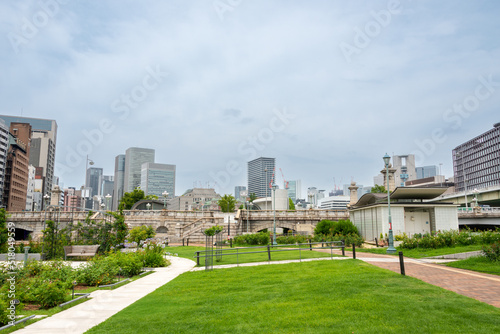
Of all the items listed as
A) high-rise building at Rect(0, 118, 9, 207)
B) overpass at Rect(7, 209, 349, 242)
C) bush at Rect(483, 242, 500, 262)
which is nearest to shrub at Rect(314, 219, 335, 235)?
overpass at Rect(7, 209, 349, 242)

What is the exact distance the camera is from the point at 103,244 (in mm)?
24109

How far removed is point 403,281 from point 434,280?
1.87 meters

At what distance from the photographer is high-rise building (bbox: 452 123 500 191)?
131 m

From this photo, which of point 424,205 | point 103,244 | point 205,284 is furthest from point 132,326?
point 424,205

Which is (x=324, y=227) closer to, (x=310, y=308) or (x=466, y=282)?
(x=466, y=282)

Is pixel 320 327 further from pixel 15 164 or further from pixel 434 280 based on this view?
pixel 15 164

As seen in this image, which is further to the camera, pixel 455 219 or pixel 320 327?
pixel 455 219

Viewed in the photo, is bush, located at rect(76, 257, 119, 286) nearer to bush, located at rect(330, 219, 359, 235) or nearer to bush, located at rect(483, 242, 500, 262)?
bush, located at rect(483, 242, 500, 262)

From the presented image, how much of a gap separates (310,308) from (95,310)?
5.97 meters

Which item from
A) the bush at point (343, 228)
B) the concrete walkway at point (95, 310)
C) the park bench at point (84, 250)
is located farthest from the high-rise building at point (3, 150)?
the concrete walkway at point (95, 310)

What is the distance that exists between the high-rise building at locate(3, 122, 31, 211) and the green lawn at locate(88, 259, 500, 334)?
128 meters

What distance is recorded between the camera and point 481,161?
13975 cm

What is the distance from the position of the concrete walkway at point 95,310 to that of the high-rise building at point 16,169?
12406 centimetres

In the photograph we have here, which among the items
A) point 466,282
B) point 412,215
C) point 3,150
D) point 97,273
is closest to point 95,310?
point 97,273
